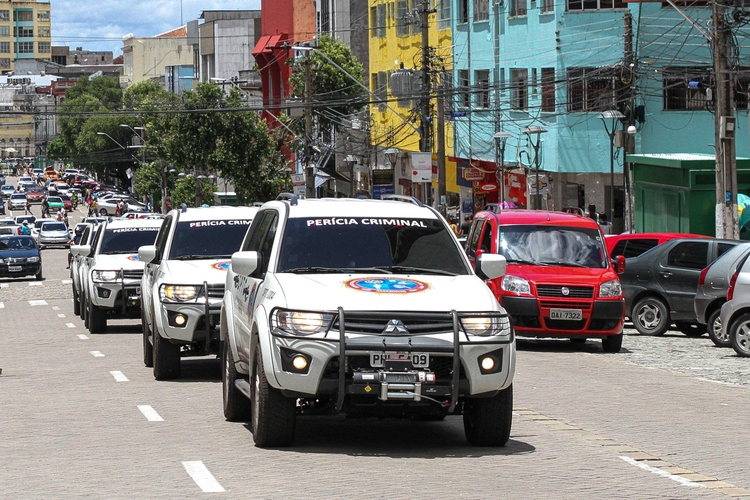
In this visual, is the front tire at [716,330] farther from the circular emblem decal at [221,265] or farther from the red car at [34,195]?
the red car at [34,195]

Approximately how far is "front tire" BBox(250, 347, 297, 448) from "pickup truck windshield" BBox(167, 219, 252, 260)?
6550 millimetres

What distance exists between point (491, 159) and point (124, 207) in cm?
5987

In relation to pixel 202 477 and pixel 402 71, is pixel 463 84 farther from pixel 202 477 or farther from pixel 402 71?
pixel 202 477

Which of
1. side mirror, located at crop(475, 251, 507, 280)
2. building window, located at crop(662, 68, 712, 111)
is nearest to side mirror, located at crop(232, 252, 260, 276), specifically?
side mirror, located at crop(475, 251, 507, 280)

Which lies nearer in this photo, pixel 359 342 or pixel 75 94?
pixel 359 342

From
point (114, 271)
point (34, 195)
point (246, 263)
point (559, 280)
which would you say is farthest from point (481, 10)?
point (34, 195)

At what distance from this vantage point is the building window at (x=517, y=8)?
4734 cm

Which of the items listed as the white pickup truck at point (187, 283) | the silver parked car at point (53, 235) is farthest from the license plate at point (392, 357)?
the silver parked car at point (53, 235)

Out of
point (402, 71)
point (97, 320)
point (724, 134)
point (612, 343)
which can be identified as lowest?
point (612, 343)

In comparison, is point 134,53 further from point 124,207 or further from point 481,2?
point 481,2

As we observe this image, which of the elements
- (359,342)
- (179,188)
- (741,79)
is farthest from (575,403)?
(179,188)

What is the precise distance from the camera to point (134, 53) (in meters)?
170

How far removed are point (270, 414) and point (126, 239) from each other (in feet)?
51.6

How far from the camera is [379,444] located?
35.8ft
